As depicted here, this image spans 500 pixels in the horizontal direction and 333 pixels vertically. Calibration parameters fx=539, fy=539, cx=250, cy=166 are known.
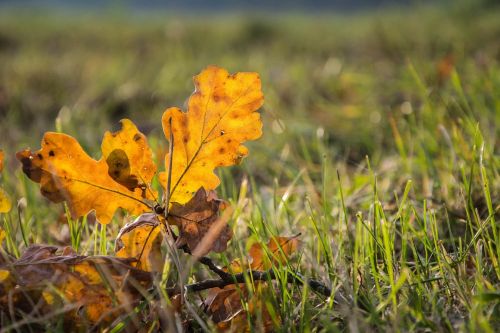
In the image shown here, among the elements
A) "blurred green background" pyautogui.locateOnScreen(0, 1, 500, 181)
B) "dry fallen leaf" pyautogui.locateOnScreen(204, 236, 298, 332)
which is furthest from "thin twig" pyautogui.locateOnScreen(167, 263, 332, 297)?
"blurred green background" pyautogui.locateOnScreen(0, 1, 500, 181)

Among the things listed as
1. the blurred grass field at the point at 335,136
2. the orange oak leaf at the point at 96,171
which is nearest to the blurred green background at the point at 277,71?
the blurred grass field at the point at 335,136

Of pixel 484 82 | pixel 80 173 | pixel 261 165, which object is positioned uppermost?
pixel 80 173

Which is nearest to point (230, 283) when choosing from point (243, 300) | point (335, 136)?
point (243, 300)

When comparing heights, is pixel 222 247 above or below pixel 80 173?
below

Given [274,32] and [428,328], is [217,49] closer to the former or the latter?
[274,32]

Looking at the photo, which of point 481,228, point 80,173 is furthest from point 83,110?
point 481,228

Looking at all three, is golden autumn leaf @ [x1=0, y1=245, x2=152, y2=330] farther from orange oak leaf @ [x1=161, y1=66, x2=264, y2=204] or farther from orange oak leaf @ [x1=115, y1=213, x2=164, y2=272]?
orange oak leaf @ [x1=161, y1=66, x2=264, y2=204]
